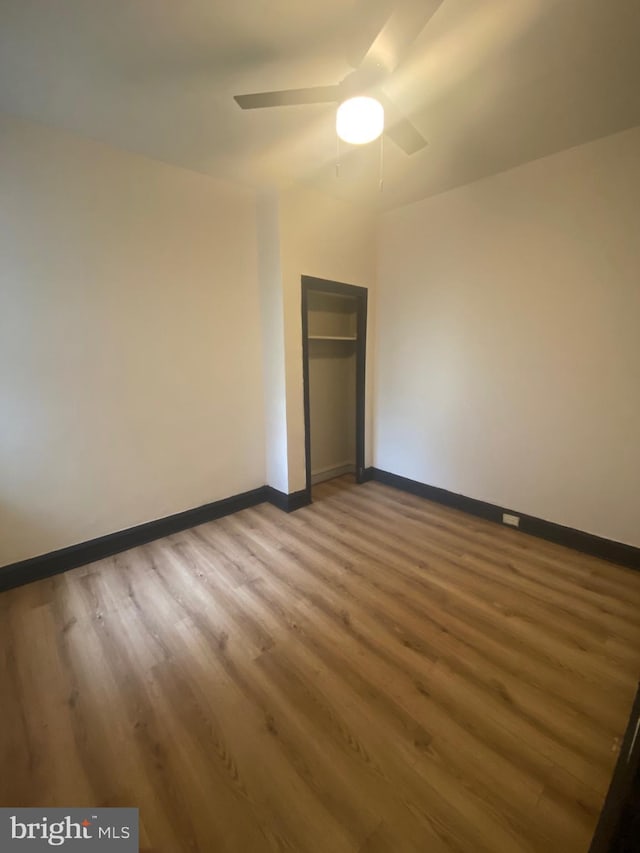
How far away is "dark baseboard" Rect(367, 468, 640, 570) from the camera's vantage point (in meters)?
2.29

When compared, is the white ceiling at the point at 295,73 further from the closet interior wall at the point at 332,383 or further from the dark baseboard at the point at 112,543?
the dark baseboard at the point at 112,543

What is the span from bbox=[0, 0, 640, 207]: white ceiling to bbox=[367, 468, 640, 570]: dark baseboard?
8.28 feet

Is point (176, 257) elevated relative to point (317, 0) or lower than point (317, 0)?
lower

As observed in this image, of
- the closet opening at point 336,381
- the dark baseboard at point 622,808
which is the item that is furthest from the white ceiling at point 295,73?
the dark baseboard at point 622,808

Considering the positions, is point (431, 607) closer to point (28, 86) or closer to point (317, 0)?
point (317, 0)

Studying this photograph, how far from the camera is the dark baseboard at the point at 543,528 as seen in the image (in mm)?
2293

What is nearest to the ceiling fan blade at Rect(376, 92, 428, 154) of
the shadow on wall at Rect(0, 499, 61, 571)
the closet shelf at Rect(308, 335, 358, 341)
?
the closet shelf at Rect(308, 335, 358, 341)

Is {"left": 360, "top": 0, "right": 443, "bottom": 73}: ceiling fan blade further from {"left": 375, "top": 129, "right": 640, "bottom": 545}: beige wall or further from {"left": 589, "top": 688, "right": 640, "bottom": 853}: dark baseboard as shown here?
{"left": 589, "top": 688, "right": 640, "bottom": 853}: dark baseboard

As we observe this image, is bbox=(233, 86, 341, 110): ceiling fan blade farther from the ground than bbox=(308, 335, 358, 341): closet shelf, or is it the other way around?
bbox=(233, 86, 341, 110): ceiling fan blade

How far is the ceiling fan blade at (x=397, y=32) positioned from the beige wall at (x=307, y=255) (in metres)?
1.48

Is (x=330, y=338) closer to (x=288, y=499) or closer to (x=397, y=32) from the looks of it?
(x=288, y=499)

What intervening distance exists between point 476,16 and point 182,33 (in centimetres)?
119

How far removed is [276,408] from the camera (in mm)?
3066

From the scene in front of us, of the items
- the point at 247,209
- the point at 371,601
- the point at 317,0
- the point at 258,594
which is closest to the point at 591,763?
the point at 371,601
